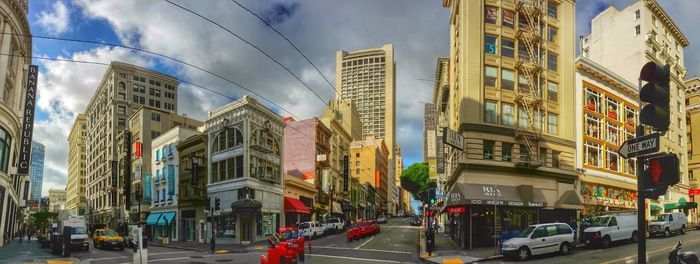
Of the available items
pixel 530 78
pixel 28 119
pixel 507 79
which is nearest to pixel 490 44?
pixel 507 79

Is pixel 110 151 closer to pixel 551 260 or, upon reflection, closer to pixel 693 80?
pixel 551 260

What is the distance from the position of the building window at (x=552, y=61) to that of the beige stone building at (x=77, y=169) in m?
121

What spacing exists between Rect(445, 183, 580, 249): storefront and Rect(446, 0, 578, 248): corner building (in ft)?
0.23

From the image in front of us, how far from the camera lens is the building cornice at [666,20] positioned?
62812 mm

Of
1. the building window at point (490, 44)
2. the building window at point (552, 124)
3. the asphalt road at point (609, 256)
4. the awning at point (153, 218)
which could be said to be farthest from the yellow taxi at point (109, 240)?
the building window at point (552, 124)

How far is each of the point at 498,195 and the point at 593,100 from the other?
1772cm

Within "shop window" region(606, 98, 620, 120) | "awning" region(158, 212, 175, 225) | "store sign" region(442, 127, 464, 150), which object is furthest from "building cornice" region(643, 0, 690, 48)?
"awning" region(158, 212, 175, 225)

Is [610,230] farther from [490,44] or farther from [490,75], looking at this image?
[490,44]

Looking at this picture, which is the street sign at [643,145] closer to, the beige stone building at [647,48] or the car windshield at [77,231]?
the car windshield at [77,231]

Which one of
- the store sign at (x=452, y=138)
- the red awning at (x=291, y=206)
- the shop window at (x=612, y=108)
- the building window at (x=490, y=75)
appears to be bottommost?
the red awning at (x=291, y=206)

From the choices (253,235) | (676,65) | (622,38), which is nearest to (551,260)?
→ (253,235)

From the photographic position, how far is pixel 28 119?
4341 centimetres

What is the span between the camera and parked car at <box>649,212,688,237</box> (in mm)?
37000

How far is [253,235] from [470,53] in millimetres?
26953
